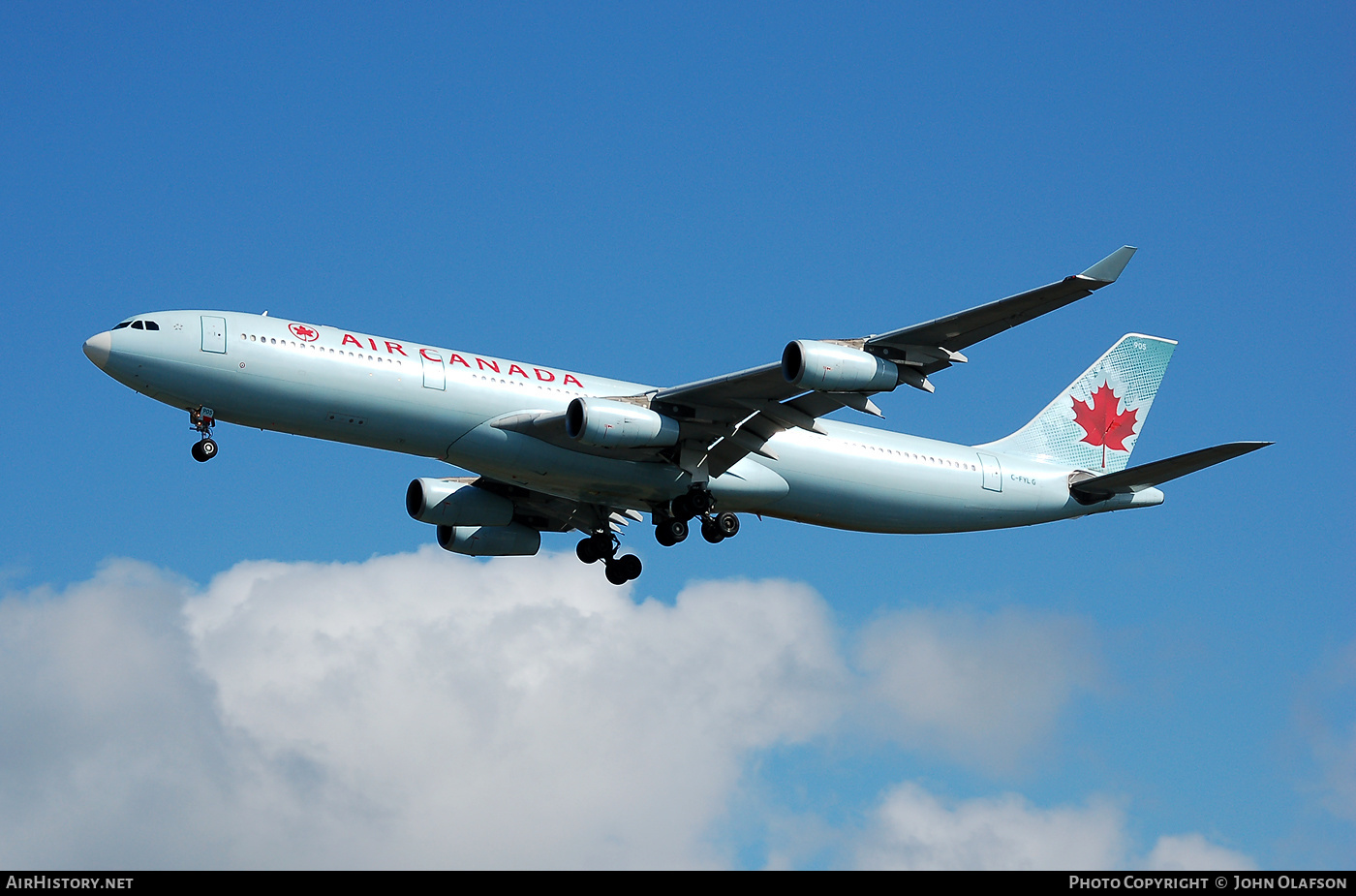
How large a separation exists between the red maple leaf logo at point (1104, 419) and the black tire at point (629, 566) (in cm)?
1524

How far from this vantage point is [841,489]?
37.9m

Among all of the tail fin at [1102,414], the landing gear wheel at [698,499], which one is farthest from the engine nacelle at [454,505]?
the tail fin at [1102,414]

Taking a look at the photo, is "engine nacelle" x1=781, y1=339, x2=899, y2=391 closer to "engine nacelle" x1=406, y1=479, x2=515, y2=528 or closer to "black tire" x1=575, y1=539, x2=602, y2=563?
"black tire" x1=575, y1=539, x2=602, y2=563

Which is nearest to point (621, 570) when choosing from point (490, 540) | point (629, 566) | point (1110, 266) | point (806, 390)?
point (629, 566)

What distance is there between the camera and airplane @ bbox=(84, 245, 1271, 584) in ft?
104

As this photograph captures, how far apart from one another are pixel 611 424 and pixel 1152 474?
16403mm

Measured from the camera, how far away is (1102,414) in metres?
45.4

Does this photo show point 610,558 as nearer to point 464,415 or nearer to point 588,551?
point 588,551

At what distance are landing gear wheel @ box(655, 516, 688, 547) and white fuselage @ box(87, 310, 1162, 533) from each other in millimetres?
648

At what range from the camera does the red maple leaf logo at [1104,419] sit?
4488 centimetres
